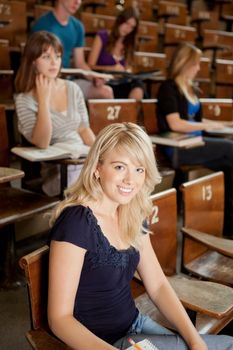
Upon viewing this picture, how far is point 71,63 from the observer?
9.29ft

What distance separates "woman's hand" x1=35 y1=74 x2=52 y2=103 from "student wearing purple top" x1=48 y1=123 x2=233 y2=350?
80cm

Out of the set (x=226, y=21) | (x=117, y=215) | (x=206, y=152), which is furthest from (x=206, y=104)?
(x=226, y=21)

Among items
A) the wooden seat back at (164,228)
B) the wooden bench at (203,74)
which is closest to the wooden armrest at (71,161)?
the wooden seat back at (164,228)

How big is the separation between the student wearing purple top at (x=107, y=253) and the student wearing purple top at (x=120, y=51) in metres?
1.80

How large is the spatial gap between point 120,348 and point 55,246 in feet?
0.84

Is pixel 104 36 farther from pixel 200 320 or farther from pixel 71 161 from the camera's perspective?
pixel 200 320

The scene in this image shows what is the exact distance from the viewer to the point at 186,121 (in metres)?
2.35

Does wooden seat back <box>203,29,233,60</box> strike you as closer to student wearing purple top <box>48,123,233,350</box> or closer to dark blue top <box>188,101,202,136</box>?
dark blue top <box>188,101,202,136</box>

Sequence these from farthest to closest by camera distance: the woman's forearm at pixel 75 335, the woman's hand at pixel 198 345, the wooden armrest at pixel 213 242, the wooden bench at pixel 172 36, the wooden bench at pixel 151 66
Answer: the wooden bench at pixel 172 36 < the wooden bench at pixel 151 66 < the wooden armrest at pixel 213 242 < the woman's hand at pixel 198 345 < the woman's forearm at pixel 75 335

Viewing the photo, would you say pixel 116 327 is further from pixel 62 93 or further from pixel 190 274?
pixel 62 93

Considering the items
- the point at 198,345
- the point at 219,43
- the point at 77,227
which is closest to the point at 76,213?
the point at 77,227

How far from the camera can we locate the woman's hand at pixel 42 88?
65.4 inches

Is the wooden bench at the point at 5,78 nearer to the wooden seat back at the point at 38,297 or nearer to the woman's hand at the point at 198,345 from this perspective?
the wooden seat back at the point at 38,297

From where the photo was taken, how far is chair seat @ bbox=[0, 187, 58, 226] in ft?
4.67
